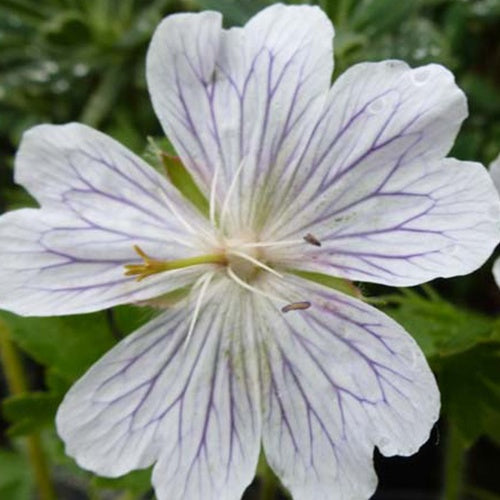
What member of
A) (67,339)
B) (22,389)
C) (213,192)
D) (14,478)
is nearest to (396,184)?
(213,192)

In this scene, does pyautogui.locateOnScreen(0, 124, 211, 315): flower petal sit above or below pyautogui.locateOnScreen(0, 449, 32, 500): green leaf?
above

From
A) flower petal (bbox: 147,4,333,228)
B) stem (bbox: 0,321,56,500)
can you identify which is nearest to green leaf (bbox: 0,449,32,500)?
stem (bbox: 0,321,56,500)

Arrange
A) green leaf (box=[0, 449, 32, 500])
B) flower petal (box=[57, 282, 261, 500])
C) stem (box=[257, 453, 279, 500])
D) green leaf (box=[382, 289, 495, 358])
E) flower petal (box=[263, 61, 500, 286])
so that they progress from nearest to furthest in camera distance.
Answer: flower petal (box=[263, 61, 500, 286]) → flower petal (box=[57, 282, 261, 500]) → green leaf (box=[382, 289, 495, 358]) → stem (box=[257, 453, 279, 500]) → green leaf (box=[0, 449, 32, 500])

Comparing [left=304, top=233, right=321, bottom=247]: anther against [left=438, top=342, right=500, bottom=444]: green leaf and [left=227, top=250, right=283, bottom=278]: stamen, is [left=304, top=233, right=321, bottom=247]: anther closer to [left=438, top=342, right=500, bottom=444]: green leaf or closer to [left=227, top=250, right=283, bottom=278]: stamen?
[left=227, top=250, right=283, bottom=278]: stamen

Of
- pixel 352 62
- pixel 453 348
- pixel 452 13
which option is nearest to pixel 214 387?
pixel 453 348

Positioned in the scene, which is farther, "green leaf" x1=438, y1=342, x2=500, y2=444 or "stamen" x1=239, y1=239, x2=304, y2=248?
"green leaf" x1=438, y1=342, x2=500, y2=444

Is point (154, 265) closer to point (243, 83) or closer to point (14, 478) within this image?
point (243, 83)

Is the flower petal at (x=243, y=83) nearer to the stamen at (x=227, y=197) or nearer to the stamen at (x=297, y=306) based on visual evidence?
the stamen at (x=227, y=197)

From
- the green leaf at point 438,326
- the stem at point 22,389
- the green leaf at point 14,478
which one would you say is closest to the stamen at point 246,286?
the green leaf at point 438,326
